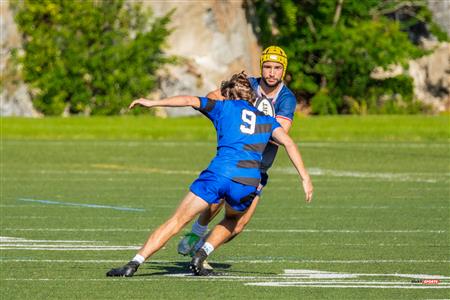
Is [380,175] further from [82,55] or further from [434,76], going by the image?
[434,76]

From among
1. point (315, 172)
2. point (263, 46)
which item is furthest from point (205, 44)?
point (315, 172)

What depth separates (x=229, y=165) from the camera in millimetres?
11312

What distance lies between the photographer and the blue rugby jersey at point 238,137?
11320 millimetres

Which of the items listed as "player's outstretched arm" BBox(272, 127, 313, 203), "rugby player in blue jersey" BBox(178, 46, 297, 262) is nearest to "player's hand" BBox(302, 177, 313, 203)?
"player's outstretched arm" BBox(272, 127, 313, 203)

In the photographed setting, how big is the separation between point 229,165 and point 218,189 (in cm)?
21

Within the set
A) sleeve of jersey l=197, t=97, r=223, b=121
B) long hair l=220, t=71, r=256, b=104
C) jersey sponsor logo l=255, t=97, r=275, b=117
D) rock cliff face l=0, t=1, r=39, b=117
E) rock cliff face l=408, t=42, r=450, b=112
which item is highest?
long hair l=220, t=71, r=256, b=104

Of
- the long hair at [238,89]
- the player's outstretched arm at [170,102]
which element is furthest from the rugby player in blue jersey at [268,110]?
the player's outstretched arm at [170,102]

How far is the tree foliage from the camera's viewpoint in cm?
4388

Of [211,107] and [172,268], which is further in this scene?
[172,268]

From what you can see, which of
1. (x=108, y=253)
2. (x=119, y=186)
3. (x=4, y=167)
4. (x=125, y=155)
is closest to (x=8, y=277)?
(x=108, y=253)

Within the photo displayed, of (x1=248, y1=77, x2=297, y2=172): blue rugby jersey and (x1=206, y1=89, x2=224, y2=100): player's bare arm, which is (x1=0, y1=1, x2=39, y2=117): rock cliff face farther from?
(x1=206, y1=89, x2=224, y2=100): player's bare arm

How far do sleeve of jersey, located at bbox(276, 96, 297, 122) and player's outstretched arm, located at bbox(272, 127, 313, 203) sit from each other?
0.88 metres

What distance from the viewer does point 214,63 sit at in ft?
140

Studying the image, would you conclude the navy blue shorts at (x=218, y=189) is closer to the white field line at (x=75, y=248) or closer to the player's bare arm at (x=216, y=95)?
the player's bare arm at (x=216, y=95)
